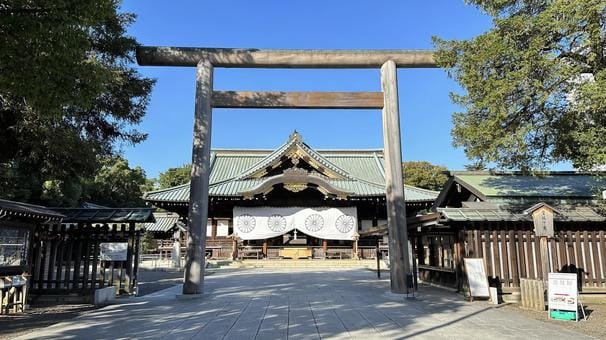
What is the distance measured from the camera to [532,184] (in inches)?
441

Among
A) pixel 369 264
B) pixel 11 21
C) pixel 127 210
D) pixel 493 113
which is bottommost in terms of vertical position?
pixel 369 264

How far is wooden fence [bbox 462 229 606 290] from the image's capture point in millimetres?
9047

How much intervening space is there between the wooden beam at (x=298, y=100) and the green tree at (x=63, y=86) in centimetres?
228

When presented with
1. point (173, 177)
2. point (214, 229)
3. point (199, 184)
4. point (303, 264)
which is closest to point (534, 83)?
point (199, 184)

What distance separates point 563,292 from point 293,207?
644 inches

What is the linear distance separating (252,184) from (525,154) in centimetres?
1660

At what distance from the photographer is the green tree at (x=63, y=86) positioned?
5.10 metres

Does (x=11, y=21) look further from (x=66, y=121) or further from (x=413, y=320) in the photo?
(x=413, y=320)

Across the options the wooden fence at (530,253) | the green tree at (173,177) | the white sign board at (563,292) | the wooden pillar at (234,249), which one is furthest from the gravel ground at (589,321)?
the green tree at (173,177)

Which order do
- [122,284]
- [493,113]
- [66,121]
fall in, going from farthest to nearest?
1. [122,284]
2. [66,121]
3. [493,113]

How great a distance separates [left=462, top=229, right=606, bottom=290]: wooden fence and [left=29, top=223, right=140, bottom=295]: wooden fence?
8.48 m

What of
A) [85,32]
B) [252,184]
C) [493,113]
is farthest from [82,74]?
[252,184]

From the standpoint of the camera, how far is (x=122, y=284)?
10.5 meters

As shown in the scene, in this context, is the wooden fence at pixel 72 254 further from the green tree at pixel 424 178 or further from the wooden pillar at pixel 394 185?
the green tree at pixel 424 178
